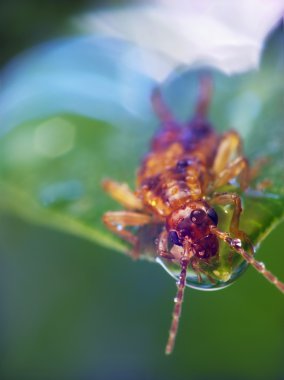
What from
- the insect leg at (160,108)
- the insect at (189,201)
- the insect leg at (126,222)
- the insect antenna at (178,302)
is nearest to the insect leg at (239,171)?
the insect at (189,201)

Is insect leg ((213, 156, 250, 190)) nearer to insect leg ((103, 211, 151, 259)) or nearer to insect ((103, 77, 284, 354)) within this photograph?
insect ((103, 77, 284, 354))

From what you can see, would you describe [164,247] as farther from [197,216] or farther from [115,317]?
[115,317]

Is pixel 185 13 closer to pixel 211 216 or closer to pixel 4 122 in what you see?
pixel 4 122

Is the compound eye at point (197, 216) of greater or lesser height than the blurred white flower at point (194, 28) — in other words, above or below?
below

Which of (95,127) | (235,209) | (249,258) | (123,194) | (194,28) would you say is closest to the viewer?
(249,258)

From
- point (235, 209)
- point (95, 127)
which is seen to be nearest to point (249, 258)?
point (235, 209)

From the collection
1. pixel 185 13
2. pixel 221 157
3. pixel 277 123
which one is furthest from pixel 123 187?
pixel 185 13

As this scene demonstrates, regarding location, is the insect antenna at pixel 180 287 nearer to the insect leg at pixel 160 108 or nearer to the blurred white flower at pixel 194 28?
the insect leg at pixel 160 108
